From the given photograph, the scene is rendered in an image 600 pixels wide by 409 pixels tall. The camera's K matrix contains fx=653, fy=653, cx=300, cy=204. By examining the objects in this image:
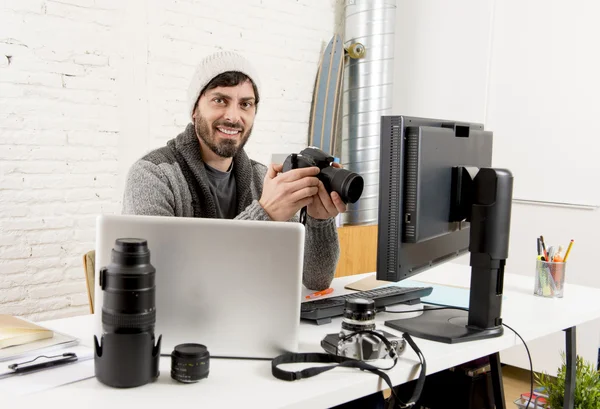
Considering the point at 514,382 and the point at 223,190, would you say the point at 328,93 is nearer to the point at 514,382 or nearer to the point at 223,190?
the point at 223,190

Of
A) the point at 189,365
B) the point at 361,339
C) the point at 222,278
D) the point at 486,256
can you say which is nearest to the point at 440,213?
the point at 486,256

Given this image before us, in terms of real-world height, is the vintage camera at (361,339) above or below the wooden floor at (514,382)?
above

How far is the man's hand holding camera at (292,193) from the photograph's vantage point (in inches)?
57.5

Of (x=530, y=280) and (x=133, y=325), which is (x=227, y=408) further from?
(x=530, y=280)

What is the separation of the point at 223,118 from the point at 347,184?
2.36 ft

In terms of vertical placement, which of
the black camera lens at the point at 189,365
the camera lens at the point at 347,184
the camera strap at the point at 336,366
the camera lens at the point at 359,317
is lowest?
the camera strap at the point at 336,366

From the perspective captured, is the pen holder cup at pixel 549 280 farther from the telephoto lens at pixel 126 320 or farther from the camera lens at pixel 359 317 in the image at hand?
A: the telephoto lens at pixel 126 320

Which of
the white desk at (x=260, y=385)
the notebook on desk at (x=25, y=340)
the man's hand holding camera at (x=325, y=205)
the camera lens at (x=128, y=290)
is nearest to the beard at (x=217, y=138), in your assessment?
the man's hand holding camera at (x=325, y=205)

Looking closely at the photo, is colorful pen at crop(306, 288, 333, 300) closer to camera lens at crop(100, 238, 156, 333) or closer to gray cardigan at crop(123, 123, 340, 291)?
gray cardigan at crop(123, 123, 340, 291)

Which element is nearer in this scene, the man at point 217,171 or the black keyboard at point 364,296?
the black keyboard at point 364,296

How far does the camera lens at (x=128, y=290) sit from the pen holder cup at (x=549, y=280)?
3.81ft

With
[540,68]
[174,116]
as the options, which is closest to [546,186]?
[540,68]

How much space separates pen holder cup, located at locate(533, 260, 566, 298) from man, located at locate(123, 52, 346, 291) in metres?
0.56

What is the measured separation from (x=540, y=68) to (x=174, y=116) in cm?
172
